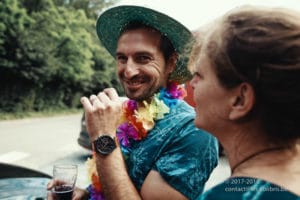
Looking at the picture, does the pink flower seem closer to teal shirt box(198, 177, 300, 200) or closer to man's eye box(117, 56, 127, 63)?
man's eye box(117, 56, 127, 63)

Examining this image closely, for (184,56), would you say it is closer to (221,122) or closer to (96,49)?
(221,122)

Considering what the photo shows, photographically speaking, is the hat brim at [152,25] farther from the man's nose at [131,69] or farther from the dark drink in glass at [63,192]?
the dark drink in glass at [63,192]

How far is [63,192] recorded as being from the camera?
201 centimetres

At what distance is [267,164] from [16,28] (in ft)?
64.7

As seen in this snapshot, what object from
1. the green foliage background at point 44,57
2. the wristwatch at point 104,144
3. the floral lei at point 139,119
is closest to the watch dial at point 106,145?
the wristwatch at point 104,144

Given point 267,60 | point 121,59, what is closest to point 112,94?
point 121,59

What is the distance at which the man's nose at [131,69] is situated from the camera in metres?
2.10

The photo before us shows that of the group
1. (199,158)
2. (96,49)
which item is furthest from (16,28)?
(199,158)

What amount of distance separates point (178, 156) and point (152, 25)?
0.78m

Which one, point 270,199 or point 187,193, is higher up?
point 270,199

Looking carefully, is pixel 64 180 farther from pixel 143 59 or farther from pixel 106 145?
pixel 143 59

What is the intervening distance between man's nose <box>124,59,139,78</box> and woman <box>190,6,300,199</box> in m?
0.77

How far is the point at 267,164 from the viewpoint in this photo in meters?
1.16

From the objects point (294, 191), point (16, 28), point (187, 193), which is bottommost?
point (16, 28)
